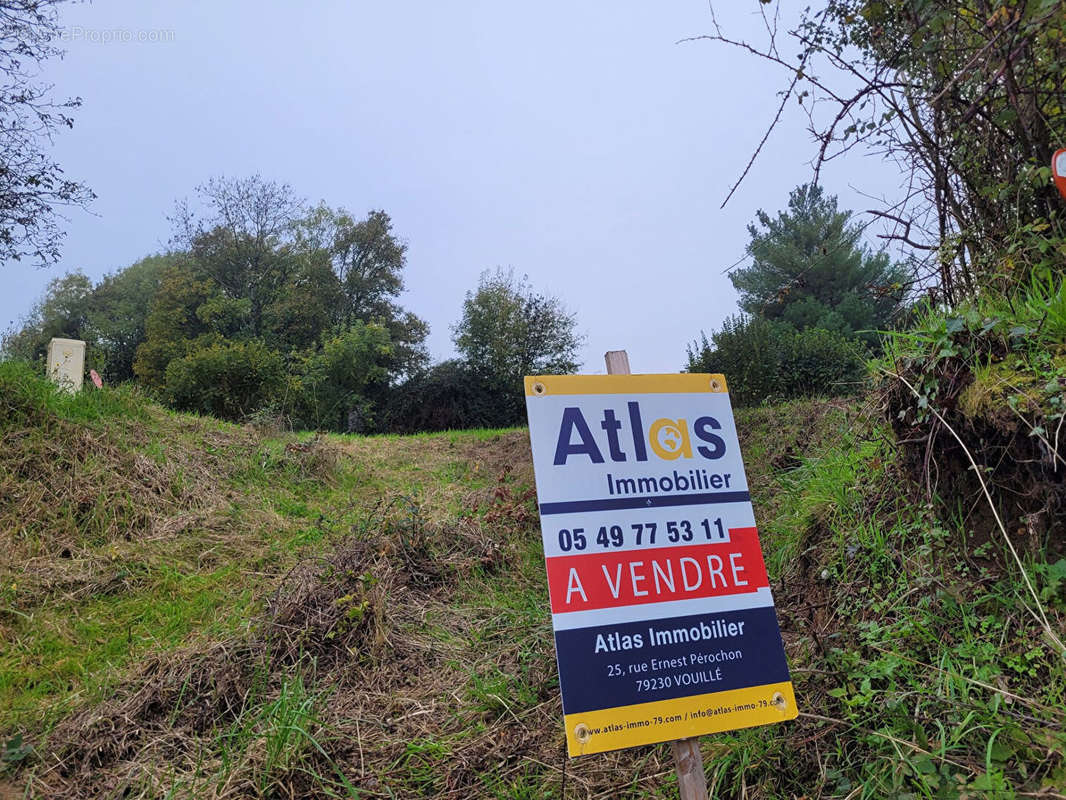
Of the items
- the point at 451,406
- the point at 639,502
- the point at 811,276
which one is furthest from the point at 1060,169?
the point at 811,276

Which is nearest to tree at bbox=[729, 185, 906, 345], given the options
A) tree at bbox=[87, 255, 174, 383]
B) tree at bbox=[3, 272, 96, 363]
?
tree at bbox=[87, 255, 174, 383]

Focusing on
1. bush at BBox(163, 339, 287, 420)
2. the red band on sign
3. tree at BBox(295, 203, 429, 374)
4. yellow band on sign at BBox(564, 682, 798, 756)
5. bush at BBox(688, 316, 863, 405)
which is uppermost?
tree at BBox(295, 203, 429, 374)

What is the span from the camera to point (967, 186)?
313cm

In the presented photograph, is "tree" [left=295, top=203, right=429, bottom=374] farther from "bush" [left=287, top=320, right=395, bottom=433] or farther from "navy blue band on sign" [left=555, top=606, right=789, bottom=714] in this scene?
"navy blue band on sign" [left=555, top=606, right=789, bottom=714]

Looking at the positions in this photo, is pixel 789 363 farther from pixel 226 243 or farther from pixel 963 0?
pixel 226 243

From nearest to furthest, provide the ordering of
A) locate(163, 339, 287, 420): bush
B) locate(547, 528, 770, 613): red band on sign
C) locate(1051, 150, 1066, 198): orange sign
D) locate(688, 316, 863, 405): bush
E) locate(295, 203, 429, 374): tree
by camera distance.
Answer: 1. locate(547, 528, 770, 613): red band on sign
2. locate(1051, 150, 1066, 198): orange sign
3. locate(688, 316, 863, 405): bush
4. locate(163, 339, 287, 420): bush
5. locate(295, 203, 429, 374): tree

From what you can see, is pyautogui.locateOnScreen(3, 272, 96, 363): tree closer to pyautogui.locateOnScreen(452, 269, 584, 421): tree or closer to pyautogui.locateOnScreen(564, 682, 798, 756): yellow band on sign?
pyautogui.locateOnScreen(452, 269, 584, 421): tree

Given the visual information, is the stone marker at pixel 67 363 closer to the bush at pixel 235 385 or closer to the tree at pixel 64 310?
the bush at pixel 235 385

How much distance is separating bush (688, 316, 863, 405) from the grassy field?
3116 mm

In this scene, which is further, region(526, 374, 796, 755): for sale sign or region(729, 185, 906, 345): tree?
region(729, 185, 906, 345): tree

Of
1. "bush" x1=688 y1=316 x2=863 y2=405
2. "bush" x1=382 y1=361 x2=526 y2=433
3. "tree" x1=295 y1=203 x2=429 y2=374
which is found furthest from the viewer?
"tree" x1=295 y1=203 x2=429 y2=374

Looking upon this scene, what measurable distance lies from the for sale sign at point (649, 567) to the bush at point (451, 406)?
53.2 ft

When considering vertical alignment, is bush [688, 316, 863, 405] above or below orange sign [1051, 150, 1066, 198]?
above

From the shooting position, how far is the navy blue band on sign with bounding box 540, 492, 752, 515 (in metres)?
1.82
